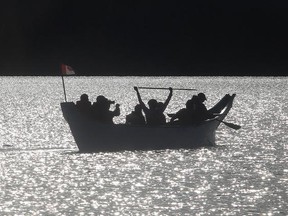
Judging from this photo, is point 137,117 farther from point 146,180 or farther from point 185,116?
point 146,180

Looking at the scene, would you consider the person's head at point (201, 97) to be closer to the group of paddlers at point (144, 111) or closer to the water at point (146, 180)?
the group of paddlers at point (144, 111)

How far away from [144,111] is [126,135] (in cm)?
115

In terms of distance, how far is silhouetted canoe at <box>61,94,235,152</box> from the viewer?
4759cm

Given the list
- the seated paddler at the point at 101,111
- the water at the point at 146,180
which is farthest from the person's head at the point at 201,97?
the seated paddler at the point at 101,111

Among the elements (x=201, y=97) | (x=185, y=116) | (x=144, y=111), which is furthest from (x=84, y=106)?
(x=201, y=97)

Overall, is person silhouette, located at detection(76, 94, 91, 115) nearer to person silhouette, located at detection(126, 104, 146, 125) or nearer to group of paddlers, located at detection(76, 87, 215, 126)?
group of paddlers, located at detection(76, 87, 215, 126)

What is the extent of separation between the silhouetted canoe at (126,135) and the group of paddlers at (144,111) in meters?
0.24

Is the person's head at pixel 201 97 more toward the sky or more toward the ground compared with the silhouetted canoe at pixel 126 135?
more toward the sky

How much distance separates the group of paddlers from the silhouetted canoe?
9.3 inches

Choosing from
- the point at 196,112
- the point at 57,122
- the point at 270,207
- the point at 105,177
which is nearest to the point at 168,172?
the point at 105,177

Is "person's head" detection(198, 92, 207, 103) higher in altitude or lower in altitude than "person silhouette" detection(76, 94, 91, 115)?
higher

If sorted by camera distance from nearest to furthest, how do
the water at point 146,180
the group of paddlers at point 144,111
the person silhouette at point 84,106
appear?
1. the water at point 146,180
2. the person silhouette at point 84,106
3. the group of paddlers at point 144,111

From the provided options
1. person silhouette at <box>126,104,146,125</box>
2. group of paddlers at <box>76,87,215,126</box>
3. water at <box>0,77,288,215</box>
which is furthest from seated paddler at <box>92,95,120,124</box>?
water at <box>0,77,288,215</box>

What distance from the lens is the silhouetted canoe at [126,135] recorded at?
47.6 m
